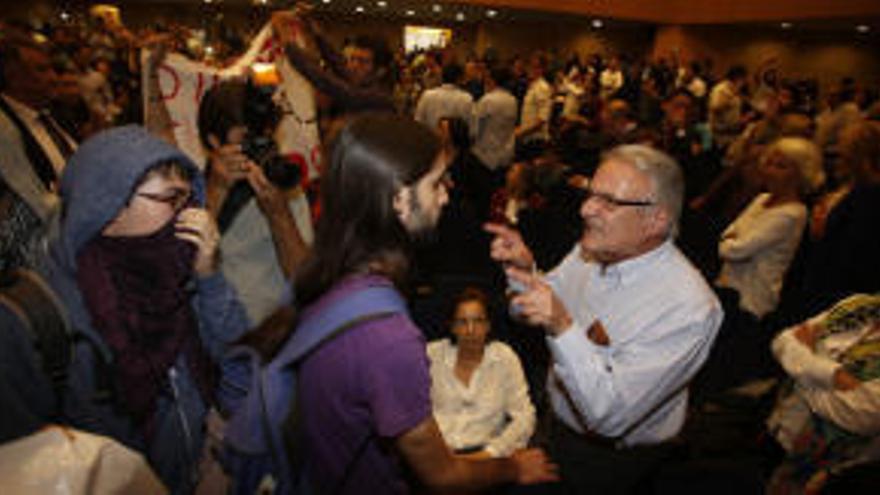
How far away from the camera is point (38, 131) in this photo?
289 cm

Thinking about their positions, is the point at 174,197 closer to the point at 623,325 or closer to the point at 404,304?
the point at 404,304

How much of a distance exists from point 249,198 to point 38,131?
1.71 meters

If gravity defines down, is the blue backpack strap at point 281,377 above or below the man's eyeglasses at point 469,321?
above

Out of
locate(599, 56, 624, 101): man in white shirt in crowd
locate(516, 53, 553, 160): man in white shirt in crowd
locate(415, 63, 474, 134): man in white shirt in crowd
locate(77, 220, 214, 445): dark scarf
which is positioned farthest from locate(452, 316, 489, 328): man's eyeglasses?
locate(599, 56, 624, 101): man in white shirt in crowd

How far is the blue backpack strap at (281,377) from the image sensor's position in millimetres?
1168

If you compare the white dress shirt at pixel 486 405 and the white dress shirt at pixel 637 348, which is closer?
the white dress shirt at pixel 637 348

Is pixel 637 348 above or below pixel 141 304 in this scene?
below

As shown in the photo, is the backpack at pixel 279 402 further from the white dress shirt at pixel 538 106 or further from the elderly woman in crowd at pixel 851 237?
the white dress shirt at pixel 538 106

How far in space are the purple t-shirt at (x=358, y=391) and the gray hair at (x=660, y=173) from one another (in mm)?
1000

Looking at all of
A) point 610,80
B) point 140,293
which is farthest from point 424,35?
point 140,293

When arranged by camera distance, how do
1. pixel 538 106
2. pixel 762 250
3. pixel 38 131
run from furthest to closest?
1. pixel 538 106
2. pixel 762 250
3. pixel 38 131

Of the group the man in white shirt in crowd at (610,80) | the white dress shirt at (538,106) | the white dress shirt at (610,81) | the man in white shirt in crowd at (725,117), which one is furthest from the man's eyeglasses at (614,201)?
the white dress shirt at (610,81)

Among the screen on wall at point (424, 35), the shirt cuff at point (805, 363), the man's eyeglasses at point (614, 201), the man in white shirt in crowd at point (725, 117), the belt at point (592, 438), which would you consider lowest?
the belt at point (592, 438)

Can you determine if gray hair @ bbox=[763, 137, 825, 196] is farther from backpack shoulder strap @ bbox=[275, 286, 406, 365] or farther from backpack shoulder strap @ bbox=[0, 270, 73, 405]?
backpack shoulder strap @ bbox=[0, 270, 73, 405]
